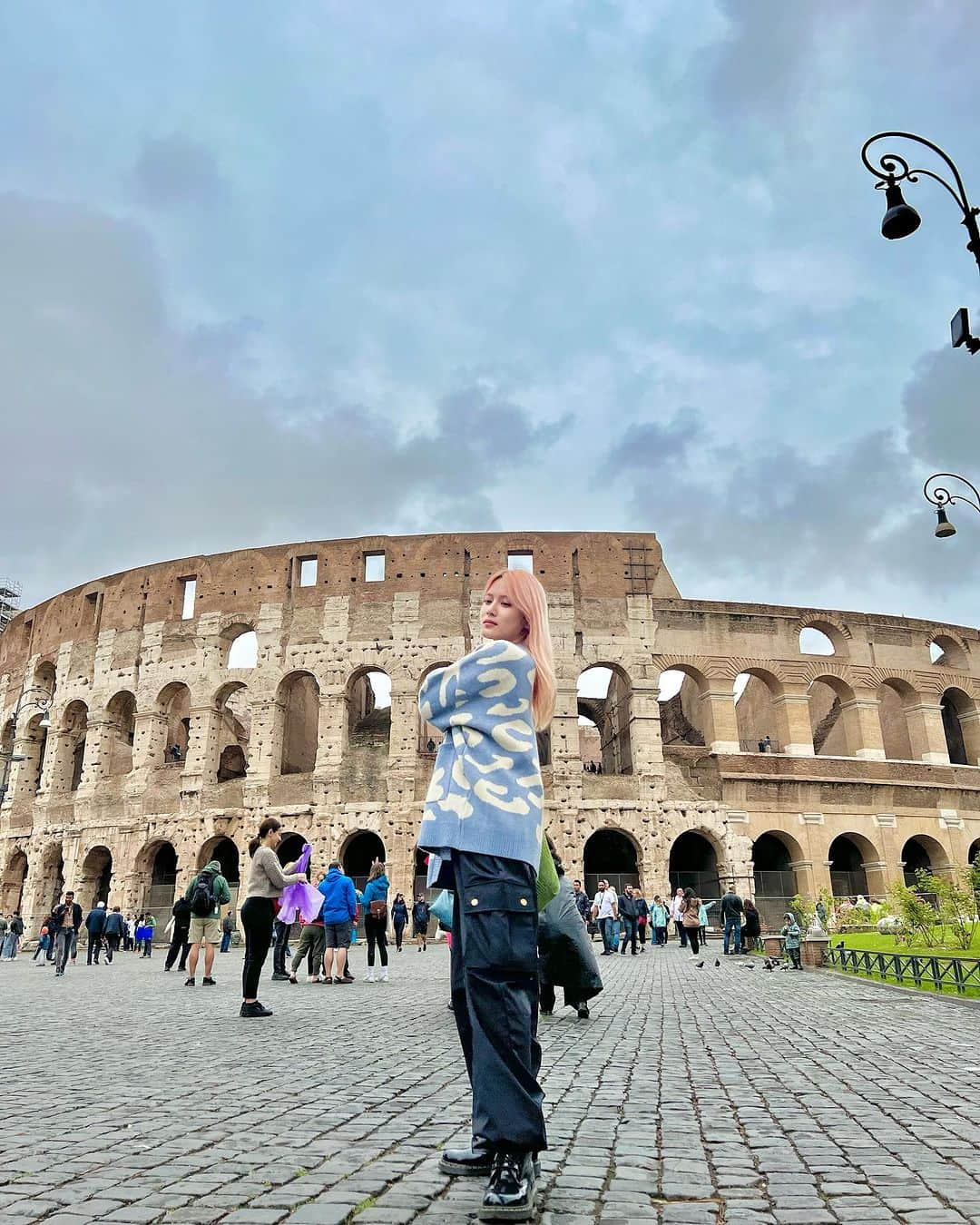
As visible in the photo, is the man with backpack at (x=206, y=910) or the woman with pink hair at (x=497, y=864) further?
the man with backpack at (x=206, y=910)

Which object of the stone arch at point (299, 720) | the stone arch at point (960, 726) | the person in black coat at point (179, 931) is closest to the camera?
the person in black coat at point (179, 931)

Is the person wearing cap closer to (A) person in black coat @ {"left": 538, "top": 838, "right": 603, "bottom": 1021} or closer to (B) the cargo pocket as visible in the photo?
(A) person in black coat @ {"left": 538, "top": 838, "right": 603, "bottom": 1021}

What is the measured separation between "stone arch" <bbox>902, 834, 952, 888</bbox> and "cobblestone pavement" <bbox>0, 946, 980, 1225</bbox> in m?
23.0

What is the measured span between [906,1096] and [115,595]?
110 feet

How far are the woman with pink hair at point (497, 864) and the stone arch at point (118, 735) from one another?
102 ft

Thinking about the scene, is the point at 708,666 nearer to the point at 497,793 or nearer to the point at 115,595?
the point at 115,595

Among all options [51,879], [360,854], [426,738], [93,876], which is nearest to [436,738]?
[426,738]

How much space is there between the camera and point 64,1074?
526 cm

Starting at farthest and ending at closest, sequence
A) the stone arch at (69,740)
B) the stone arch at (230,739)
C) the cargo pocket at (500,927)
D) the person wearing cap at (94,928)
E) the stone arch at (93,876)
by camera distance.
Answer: the stone arch at (69,740)
the stone arch at (230,739)
the stone arch at (93,876)
the person wearing cap at (94,928)
the cargo pocket at (500,927)

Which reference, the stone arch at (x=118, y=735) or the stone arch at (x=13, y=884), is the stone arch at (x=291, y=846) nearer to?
the stone arch at (x=118, y=735)

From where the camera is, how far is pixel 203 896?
11.2 m

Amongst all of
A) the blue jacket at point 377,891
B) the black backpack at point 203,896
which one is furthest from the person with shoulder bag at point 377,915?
the black backpack at point 203,896

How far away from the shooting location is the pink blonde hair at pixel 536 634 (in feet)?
11.1

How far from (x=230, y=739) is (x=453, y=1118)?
31.0m
